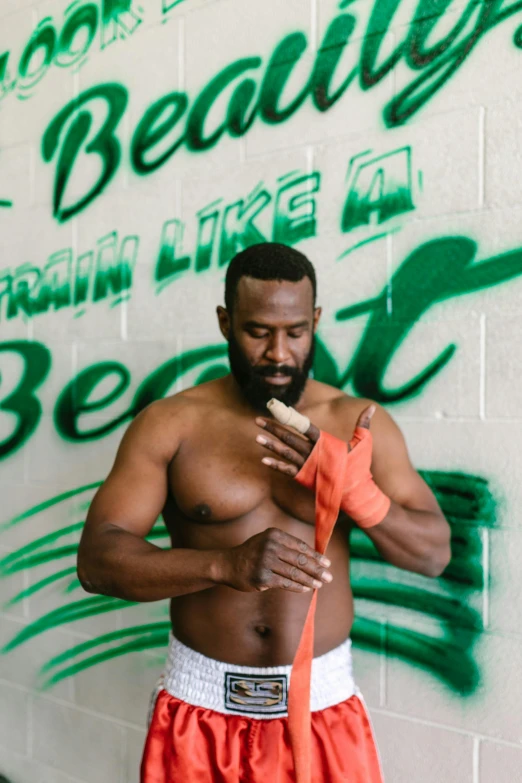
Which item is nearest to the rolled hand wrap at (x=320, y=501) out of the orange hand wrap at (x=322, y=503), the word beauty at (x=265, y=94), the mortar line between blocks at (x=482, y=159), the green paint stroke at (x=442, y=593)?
the orange hand wrap at (x=322, y=503)

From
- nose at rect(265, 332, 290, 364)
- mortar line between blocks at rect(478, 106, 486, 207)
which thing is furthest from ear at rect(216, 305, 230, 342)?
mortar line between blocks at rect(478, 106, 486, 207)

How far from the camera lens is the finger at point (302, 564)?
1.05 m

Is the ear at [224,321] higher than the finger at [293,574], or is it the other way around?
the ear at [224,321]

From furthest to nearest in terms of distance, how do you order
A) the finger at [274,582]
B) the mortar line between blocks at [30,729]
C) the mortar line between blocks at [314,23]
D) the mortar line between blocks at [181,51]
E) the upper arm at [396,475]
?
the mortar line between blocks at [30,729], the mortar line between blocks at [181,51], the mortar line between blocks at [314,23], the upper arm at [396,475], the finger at [274,582]

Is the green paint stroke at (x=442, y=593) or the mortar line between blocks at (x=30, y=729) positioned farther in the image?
the mortar line between blocks at (x=30, y=729)

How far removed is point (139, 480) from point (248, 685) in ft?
1.29

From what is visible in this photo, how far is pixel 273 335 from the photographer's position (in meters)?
1.27

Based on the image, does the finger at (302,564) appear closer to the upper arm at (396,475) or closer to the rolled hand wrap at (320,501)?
the rolled hand wrap at (320,501)

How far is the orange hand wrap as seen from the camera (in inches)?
43.8

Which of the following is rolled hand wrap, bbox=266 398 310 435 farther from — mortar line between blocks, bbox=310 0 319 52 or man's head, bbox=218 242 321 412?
mortar line between blocks, bbox=310 0 319 52

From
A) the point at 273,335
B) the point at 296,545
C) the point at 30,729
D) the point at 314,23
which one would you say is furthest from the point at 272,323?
the point at 30,729

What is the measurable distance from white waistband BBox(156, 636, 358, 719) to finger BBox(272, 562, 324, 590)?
291mm

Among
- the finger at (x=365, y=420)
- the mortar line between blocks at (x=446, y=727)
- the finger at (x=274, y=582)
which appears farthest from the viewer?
the mortar line between blocks at (x=446, y=727)

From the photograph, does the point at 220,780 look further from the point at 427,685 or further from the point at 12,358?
the point at 12,358
